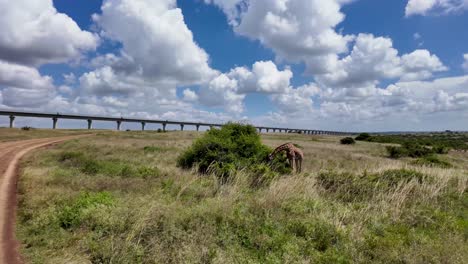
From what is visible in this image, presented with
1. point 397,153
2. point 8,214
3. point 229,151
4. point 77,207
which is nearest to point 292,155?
point 229,151

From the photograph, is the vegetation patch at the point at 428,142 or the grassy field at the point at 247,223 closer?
the grassy field at the point at 247,223

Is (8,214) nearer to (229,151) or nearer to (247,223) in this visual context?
(247,223)

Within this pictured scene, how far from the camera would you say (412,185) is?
10.2 m

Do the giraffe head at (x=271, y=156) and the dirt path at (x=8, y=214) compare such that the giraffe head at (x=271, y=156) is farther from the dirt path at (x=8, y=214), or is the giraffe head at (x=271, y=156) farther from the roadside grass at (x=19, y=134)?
the roadside grass at (x=19, y=134)

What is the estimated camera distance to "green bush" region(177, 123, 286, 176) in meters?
13.8

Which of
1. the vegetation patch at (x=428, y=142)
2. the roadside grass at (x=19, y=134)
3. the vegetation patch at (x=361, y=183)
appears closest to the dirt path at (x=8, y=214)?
the vegetation patch at (x=361, y=183)

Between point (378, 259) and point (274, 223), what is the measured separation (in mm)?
2156

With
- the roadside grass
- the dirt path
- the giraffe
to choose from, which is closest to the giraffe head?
the giraffe

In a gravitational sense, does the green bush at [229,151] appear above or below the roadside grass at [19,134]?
above

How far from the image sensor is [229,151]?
Answer: 578 inches

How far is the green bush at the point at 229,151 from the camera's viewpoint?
45.3ft

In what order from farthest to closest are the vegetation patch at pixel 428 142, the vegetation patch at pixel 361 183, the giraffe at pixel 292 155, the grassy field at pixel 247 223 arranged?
the vegetation patch at pixel 428 142, the giraffe at pixel 292 155, the vegetation patch at pixel 361 183, the grassy field at pixel 247 223

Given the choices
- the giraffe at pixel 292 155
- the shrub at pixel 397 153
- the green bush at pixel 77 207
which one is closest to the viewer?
the green bush at pixel 77 207

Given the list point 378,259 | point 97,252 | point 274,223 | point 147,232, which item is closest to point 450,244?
point 378,259
